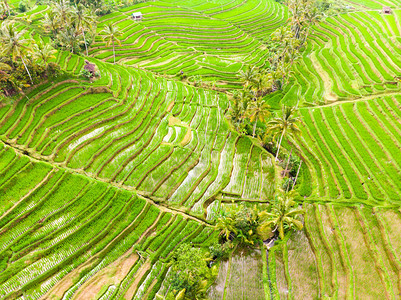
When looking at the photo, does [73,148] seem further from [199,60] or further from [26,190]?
[199,60]

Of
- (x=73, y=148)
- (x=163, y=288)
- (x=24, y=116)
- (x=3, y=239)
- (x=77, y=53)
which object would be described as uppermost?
(x=77, y=53)

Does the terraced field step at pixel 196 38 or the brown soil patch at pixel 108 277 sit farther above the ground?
the terraced field step at pixel 196 38

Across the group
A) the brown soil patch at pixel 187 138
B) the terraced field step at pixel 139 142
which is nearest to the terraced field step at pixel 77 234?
the terraced field step at pixel 139 142

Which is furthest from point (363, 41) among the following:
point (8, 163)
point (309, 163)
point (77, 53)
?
point (8, 163)

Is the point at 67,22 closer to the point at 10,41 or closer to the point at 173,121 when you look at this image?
the point at 10,41

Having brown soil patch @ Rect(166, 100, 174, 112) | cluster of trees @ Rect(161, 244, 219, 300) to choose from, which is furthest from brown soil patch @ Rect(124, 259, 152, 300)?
brown soil patch @ Rect(166, 100, 174, 112)

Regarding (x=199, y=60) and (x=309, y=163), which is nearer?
(x=309, y=163)

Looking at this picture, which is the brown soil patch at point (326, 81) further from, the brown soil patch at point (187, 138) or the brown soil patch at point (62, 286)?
the brown soil patch at point (62, 286)
